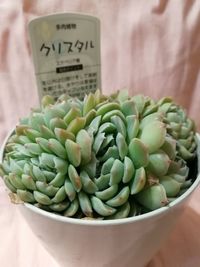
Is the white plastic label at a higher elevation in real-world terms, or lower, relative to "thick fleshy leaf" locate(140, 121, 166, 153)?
higher

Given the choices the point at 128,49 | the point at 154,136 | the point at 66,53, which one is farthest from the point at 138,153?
the point at 128,49

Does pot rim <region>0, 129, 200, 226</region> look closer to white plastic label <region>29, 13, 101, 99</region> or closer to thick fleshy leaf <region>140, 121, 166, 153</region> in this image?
thick fleshy leaf <region>140, 121, 166, 153</region>

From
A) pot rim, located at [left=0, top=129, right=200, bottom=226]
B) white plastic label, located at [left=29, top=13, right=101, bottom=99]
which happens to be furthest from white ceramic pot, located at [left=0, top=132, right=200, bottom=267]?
white plastic label, located at [left=29, top=13, right=101, bottom=99]

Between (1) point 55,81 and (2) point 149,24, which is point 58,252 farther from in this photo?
(2) point 149,24

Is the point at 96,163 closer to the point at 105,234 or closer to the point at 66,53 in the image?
the point at 105,234

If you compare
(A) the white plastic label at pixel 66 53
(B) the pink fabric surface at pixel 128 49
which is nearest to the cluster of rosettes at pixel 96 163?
(A) the white plastic label at pixel 66 53

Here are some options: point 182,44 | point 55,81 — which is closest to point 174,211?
point 55,81
